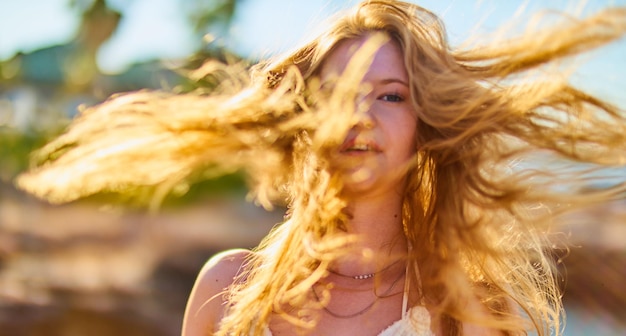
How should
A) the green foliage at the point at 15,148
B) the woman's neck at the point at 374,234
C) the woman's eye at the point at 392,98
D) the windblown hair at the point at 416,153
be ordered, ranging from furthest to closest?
the green foliage at the point at 15,148 < the woman's neck at the point at 374,234 < the woman's eye at the point at 392,98 < the windblown hair at the point at 416,153

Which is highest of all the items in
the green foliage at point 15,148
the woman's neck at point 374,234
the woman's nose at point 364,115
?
the green foliage at point 15,148

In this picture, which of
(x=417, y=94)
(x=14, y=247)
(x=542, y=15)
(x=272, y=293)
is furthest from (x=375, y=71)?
(x=14, y=247)

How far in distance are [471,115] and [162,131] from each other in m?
0.89

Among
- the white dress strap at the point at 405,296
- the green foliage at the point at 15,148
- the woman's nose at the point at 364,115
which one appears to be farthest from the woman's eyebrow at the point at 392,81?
the green foliage at the point at 15,148

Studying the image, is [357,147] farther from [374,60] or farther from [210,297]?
[210,297]

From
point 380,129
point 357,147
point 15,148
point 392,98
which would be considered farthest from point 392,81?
point 15,148

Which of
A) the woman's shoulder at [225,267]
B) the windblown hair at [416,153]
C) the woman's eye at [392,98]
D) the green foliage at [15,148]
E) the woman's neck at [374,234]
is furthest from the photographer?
the green foliage at [15,148]

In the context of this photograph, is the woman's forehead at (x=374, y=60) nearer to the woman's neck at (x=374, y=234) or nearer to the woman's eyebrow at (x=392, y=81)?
the woman's eyebrow at (x=392, y=81)

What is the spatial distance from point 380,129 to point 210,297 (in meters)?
0.81

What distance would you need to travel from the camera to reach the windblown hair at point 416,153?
7.26 ft

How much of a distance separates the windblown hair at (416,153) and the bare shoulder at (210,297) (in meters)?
0.04

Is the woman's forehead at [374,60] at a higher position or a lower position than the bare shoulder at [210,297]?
higher

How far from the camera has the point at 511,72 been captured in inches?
90.4

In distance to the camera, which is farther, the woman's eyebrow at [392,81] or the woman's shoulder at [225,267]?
the woman's shoulder at [225,267]
